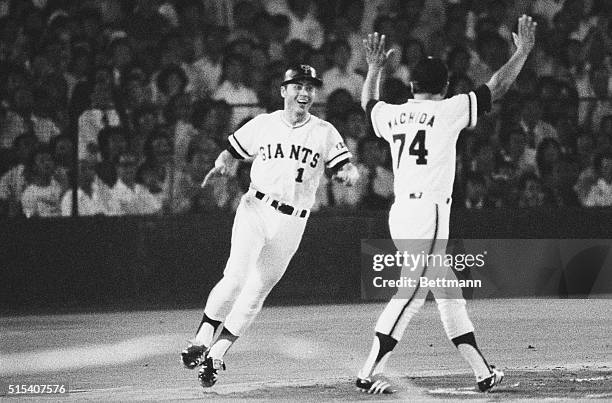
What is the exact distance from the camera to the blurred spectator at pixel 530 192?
13094mm

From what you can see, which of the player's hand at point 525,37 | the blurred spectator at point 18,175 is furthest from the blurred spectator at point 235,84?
the player's hand at point 525,37

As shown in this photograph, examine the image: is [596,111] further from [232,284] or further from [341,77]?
[232,284]

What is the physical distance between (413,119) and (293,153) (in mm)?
1063

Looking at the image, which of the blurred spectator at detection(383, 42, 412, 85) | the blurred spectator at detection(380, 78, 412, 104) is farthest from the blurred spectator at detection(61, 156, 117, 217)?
the blurred spectator at detection(383, 42, 412, 85)

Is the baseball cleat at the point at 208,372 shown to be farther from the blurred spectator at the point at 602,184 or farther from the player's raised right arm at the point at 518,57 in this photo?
the blurred spectator at the point at 602,184

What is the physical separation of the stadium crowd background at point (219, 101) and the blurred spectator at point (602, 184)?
1cm

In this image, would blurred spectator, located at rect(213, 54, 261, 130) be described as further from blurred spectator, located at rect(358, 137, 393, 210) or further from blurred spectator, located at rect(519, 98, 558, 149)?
blurred spectator, located at rect(519, 98, 558, 149)

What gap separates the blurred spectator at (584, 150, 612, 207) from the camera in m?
13.0

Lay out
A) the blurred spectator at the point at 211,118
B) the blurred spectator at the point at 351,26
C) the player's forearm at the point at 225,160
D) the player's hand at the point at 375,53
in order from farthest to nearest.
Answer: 1. the blurred spectator at the point at 351,26
2. the blurred spectator at the point at 211,118
3. the player's forearm at the point at 225,160
4. the player's hand at the point at 375,53

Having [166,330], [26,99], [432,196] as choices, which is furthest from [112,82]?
[432,196]

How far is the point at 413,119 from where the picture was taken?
7.89 meters

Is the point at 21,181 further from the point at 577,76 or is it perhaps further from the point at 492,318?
the point at 577,76

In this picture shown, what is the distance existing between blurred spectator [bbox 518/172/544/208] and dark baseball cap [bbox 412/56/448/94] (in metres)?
5.31

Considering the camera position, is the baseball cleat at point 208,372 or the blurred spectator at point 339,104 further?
the blurred spectator at point 339,104
